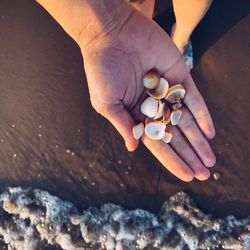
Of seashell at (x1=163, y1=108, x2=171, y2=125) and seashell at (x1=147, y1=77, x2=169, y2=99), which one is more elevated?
seashell at (x1=147, y1=77, x2=169, y2=99)

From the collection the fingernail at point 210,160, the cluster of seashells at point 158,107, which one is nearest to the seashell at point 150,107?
the cluster of seashells at point 158,107

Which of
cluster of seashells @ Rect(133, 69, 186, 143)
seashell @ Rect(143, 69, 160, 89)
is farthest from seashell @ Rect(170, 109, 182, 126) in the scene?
seashell @ Rect(143, 69, 160, 89)

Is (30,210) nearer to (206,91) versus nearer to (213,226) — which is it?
(213,226)

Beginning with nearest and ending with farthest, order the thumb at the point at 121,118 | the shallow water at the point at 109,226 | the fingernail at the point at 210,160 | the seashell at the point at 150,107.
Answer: the thumb at the point at 121,118, the seashell at the point at 150,107, the fingernail at the point at 210,160, the shallow water at the point at 109,226

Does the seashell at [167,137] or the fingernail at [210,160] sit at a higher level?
the seashell at [167,137]

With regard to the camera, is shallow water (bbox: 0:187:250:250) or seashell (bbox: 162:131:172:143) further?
shallow water (bbox: 0:187:250:250)

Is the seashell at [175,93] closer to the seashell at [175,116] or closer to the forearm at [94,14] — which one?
the seashell at [175,116]

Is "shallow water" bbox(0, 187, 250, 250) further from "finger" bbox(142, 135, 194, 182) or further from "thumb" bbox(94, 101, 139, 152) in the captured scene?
"thumb" bbox(94, 101, 139, 152)
